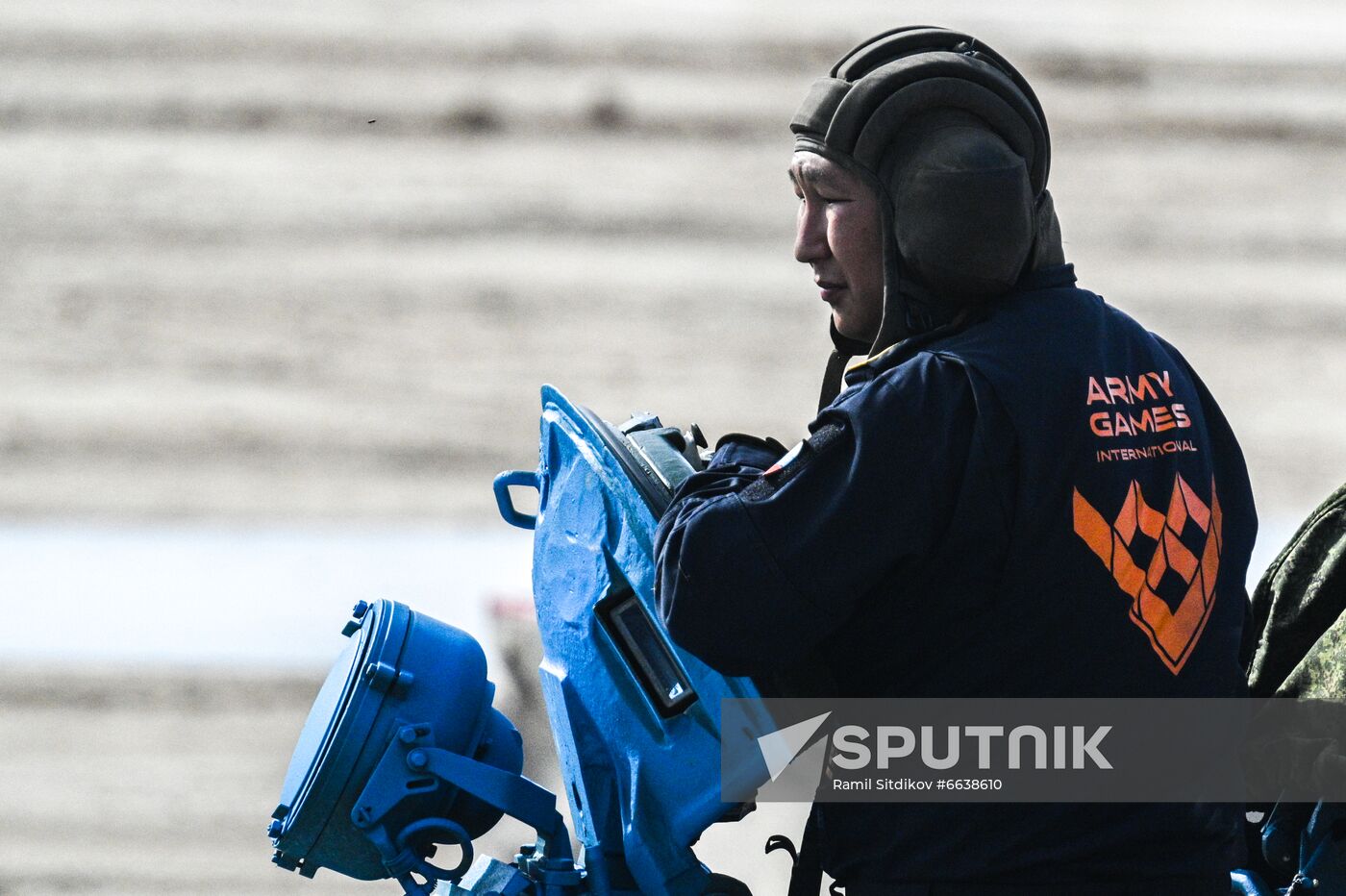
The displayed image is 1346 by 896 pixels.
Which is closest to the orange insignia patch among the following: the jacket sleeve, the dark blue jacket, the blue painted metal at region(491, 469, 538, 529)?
the dark blue jacket

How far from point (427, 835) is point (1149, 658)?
71 centimetres

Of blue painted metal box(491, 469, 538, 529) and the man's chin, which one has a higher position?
the man's chin

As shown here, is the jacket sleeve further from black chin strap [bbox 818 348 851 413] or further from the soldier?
black chin strap [bbox 818 348 851 413]

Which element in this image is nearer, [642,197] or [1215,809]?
[1215,809]

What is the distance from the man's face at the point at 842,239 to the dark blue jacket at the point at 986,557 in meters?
0.10

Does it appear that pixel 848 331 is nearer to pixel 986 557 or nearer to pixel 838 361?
pixel 838 361

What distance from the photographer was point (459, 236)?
10.9ft

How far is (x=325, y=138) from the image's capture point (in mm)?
3346

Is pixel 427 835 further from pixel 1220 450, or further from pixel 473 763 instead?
pixel 1220 450

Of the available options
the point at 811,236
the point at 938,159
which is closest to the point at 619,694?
the point at 811,236

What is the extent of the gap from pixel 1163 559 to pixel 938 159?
39cm

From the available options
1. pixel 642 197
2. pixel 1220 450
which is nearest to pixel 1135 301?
pixel 642 197

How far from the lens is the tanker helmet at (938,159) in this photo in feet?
4.14

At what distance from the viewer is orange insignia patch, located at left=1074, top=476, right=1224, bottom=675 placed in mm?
1234
